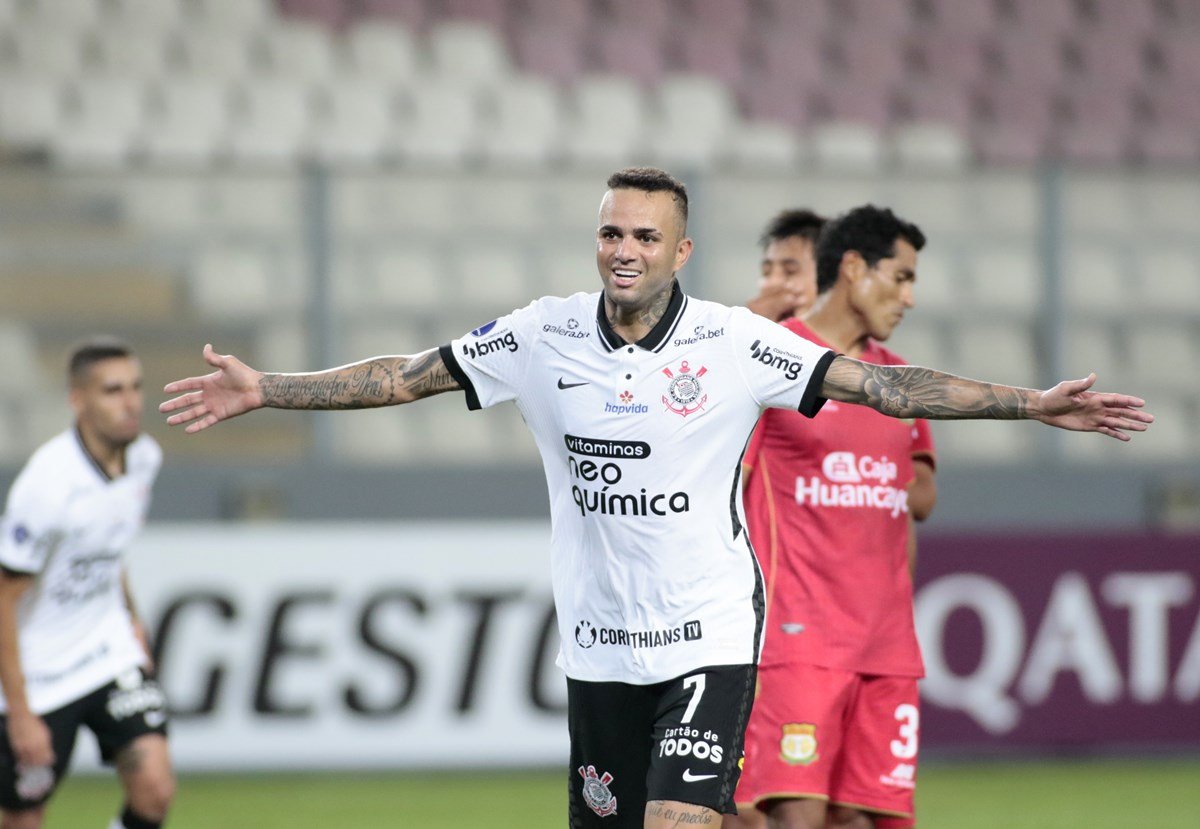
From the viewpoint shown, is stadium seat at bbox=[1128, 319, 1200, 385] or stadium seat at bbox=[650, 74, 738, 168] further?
stadium seat at bbox=[650, 74, 738, 168]

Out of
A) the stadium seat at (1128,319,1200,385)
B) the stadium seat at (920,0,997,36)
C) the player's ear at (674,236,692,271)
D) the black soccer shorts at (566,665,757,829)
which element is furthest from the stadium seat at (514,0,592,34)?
the black soccer shorts at (566,665,757,829)

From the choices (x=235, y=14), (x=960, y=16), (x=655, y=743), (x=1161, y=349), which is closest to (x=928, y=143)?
(x=960, y=16)

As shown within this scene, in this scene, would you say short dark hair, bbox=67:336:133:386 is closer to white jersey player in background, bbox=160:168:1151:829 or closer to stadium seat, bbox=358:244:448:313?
white jersey player in background, bbox=160:168:1151:829

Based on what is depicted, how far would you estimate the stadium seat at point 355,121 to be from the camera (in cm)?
1289

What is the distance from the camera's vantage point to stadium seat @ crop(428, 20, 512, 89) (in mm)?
14039

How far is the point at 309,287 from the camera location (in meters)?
10.7

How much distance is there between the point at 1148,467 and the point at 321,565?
5188 millimetres

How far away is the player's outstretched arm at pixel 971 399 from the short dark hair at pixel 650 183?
63 cm

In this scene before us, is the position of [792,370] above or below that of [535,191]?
below

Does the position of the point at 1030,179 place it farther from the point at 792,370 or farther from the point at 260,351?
the point at 792,370

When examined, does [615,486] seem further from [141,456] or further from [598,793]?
[141,456]

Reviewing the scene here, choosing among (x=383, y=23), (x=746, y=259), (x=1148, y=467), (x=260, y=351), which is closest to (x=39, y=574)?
(x=260, y=351)

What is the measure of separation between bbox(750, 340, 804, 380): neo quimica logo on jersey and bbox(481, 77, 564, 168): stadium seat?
26.5 feet

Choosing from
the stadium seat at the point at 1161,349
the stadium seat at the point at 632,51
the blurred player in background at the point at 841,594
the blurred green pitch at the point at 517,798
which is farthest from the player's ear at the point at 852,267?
the stadium seat at the point at 632,51
